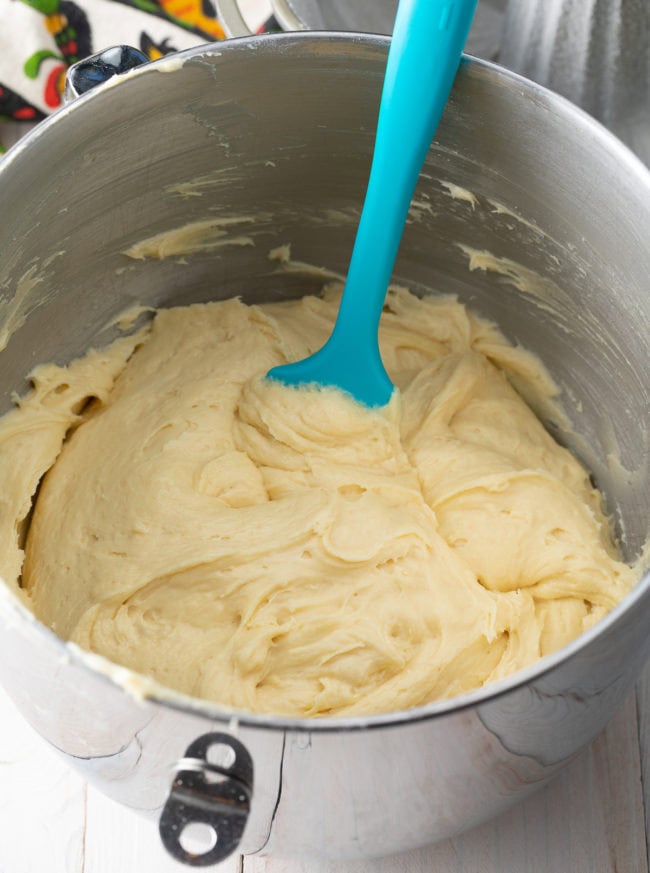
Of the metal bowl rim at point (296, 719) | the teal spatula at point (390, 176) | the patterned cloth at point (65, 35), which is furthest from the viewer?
the patterned cloth at point (65, 35)

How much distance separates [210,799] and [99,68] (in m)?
0.86

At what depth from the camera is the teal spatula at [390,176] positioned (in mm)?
1106

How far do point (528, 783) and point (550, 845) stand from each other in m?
0.28

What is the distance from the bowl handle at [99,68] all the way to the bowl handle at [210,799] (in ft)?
2.59

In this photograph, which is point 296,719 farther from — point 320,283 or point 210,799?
point 320,283

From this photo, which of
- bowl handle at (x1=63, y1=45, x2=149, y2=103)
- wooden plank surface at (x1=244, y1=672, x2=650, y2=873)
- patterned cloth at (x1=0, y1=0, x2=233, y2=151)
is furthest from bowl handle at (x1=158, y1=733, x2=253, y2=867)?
patterned cloth at (x1=0, y1=0, x2=233, y2=151)

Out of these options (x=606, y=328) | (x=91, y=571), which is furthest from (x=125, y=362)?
(x=606, y=328)

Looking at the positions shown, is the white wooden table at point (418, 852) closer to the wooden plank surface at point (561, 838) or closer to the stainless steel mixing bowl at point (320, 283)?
the wooden plank surface at point (561, 838)

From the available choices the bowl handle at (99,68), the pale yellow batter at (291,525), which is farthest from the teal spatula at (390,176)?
the bowl handle at (99,68)

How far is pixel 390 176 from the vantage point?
1214mm

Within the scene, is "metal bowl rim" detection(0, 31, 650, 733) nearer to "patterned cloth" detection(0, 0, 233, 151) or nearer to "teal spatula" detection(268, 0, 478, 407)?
"teal spatula" detection(268, 0, 478, 407)

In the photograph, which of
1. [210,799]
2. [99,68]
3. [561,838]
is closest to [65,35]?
[99,68]

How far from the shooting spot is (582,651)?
2.75ft

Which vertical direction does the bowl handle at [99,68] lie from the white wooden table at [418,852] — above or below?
above
